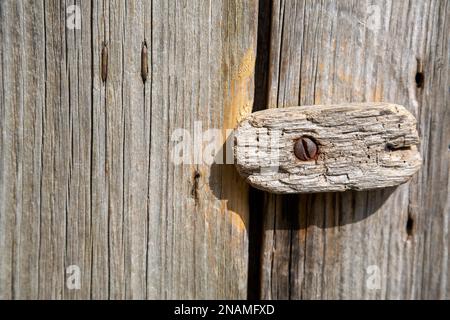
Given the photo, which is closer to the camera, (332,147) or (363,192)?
(332,147)

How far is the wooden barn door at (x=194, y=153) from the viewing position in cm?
90

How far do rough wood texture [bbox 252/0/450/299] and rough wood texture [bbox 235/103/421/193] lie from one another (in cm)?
8

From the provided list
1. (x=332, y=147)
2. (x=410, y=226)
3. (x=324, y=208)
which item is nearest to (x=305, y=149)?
(x=332, y=147)

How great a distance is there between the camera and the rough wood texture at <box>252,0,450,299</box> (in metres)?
0.89

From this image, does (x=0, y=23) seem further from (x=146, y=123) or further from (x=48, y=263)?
(x=48, y=263)

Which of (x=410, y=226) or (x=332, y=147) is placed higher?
(x=332, y=147)

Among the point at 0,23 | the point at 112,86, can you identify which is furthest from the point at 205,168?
the point at 0,23

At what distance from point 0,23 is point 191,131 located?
0.50 meters

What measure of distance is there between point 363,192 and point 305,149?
8.3 inches

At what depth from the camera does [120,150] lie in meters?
0.93

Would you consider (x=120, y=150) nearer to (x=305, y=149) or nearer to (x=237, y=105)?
(x=237, y=105)

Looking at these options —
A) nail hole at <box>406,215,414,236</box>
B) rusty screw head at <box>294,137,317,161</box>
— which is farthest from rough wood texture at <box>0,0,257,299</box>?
nail hole at <box>406,215,414,236</box>

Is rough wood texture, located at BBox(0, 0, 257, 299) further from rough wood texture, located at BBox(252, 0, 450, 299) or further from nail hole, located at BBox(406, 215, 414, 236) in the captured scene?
nail hole, located at BBox(406, 215, 414, 236)

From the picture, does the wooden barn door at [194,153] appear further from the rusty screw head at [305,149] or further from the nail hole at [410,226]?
the rusty screw head at [305,149]
